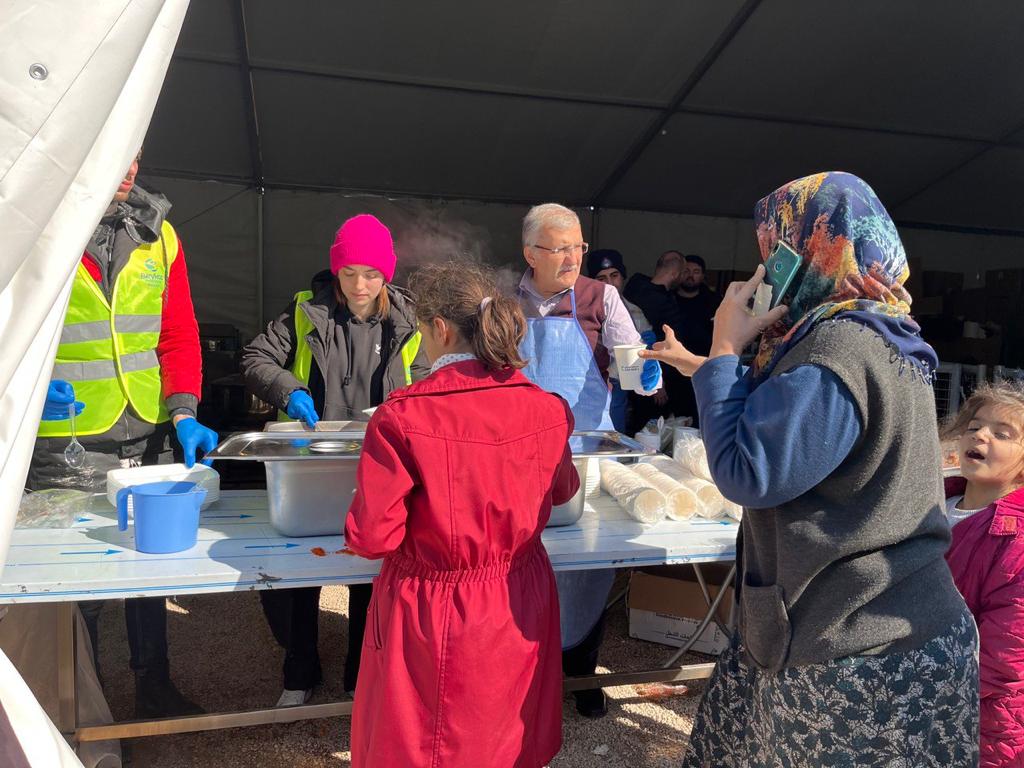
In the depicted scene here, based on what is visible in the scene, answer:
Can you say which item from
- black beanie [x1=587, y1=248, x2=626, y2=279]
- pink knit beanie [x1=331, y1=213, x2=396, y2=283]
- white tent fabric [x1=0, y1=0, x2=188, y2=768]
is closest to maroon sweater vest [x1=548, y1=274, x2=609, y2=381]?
pink knit beanie [x1=331, y1=213, x2=396, y2=283]

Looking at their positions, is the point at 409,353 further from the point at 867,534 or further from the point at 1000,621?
the point at 1000,621

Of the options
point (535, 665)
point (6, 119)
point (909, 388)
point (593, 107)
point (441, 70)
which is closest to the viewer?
point (6, 119)

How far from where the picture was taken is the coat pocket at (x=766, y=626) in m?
1.31

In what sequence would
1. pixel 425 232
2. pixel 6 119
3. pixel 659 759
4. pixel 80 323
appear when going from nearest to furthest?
pixel 6 119 < pixel 80 323 < pixel 659 759 < pixel 425 232

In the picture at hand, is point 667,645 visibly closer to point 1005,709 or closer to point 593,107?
point 1005,709

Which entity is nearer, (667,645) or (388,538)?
(388,538)

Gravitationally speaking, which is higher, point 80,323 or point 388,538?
point 80,323

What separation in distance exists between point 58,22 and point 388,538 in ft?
3.33

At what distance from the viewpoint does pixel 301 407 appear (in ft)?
7.43

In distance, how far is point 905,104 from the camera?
4680 mm

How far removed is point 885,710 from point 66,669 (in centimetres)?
216

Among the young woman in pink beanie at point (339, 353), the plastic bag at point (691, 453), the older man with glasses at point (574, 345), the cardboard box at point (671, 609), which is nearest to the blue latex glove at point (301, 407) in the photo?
the young woman in pink beanie at point (339, 353)

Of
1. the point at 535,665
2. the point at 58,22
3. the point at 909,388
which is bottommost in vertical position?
the point at 535,665

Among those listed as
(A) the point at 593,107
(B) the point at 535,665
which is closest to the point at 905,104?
(A) the point at 593,107
